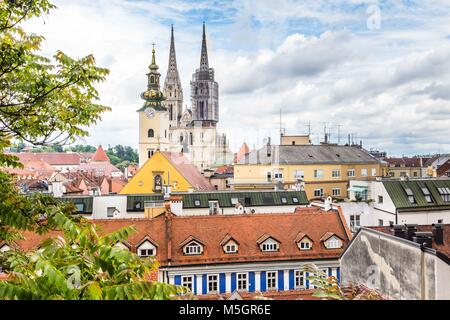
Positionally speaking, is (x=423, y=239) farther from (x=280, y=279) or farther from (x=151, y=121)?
(x=151, y=121)

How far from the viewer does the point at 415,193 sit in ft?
57.6

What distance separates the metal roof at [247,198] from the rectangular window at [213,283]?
238 inches

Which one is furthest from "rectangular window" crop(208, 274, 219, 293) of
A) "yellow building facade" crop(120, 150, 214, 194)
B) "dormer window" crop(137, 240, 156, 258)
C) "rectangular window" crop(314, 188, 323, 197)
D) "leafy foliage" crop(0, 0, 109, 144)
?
"rectangular window" crop(314, 188, 323, 197)

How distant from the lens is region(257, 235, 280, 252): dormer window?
485 inches

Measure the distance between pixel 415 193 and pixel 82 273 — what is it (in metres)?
17.5

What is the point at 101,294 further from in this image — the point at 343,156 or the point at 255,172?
the point at 343,156

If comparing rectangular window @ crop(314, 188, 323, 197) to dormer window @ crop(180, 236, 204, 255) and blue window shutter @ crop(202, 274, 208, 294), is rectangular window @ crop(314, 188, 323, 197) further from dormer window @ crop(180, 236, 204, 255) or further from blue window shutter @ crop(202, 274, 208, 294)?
blue window shutter @ crop(202, 274, 208, 294)

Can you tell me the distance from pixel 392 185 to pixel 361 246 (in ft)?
31.5

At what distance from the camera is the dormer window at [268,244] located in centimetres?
1232

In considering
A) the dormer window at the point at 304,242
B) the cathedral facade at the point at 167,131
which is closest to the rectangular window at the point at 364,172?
the cathedral facade at the point at 167,131

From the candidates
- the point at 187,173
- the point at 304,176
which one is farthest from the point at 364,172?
the point at 187,173

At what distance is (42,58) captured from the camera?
415 centimetres
